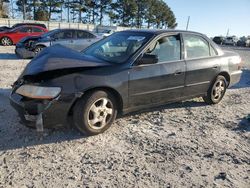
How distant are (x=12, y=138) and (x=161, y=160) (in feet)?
6.93

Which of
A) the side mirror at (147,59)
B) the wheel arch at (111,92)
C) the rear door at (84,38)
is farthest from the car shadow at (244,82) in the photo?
the rear door at (84,38)

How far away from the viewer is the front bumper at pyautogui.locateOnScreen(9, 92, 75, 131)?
3.95 meters

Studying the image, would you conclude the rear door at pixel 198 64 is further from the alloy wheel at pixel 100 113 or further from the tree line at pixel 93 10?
the tree line at pixel 93 10

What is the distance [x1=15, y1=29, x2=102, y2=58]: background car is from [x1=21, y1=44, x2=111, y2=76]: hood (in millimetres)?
7342

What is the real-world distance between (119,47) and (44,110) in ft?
6.17

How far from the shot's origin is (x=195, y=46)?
19.3 feet

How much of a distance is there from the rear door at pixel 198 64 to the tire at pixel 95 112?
Answer: 1.79 metres

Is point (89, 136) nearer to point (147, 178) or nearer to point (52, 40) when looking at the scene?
point (147, 178)

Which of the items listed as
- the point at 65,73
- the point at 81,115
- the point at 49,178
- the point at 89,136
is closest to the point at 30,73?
the point at 65,73

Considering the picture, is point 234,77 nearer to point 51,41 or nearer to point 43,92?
point 43,92

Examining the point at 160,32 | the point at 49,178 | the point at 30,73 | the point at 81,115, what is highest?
the point at 160,32

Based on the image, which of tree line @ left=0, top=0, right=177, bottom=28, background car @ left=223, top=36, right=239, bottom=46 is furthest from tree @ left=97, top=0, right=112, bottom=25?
background car @ left=223, top=36, right=239, bottom=46

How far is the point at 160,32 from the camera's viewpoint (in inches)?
208

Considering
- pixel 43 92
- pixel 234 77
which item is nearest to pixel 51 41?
pixel 234 77
